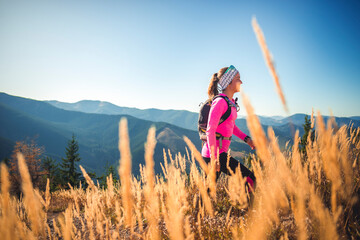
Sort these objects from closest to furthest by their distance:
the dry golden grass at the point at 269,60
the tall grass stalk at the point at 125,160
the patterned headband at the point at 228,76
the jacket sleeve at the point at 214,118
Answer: the tall grass stalk at the point at 125,160, the dry golden grass at the point at 269,60, the jacket sleeve at the point at 214,118, the patterned headband at the point at 228,76

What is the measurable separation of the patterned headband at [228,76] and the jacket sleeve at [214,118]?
0.35 m

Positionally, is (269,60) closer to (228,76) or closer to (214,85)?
(228,76)

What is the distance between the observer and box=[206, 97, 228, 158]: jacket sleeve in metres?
2.26

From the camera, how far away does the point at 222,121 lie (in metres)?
2.46

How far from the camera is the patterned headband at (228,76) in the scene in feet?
8.60

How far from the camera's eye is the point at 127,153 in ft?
2.20

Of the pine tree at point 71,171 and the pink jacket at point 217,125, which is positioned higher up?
the pink jacket at point 217,125

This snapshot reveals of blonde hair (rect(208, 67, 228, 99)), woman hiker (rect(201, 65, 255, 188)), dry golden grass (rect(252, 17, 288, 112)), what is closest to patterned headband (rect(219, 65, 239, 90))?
woman hiker (rect(201, 65, 255, 188))

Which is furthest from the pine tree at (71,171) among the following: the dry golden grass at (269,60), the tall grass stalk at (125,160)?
the dry golden grass at (269,60)

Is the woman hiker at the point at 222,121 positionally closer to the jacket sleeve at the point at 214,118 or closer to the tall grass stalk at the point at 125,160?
the jacket sleeve at the point at 214,118

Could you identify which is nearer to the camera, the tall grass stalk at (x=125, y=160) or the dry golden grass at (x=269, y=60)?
the tall grass stalk at (x=125, y=160)

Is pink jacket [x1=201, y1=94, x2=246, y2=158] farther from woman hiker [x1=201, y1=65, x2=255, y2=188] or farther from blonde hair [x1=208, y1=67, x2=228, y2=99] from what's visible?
blonde hair [x1=208, y1=67, x2=228, y2=99]

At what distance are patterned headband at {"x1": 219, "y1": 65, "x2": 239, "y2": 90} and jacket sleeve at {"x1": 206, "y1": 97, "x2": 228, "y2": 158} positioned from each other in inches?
13.7

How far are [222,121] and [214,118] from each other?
200mm
